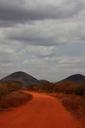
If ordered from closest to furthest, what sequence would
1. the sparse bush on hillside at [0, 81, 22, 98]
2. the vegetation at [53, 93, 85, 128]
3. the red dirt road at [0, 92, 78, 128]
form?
the red dirt road at [0, 92, 78, 128]
the vegetation at [53, 93, 85, 128]
the sparse bush on hillside at [0, 81, 22, 98]

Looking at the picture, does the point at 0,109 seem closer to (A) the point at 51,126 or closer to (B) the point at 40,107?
(B) the point at 40,107

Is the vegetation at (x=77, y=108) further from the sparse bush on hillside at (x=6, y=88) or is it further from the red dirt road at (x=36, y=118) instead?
the sparse bush on hillside at (x=6, y=88)

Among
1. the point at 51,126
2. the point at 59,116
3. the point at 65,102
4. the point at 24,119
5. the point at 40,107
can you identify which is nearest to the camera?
the point at 51,126

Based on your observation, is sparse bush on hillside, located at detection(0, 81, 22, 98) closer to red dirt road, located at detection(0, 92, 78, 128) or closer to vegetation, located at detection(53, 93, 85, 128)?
vegetation, located at detection(53, 93, 85, 128)

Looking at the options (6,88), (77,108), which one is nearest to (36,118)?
(77,108)

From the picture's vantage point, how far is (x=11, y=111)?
24797mm

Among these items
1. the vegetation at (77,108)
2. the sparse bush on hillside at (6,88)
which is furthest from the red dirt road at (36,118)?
the sparse bush on hillside at (6,88)

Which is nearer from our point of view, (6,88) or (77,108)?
(77,108)

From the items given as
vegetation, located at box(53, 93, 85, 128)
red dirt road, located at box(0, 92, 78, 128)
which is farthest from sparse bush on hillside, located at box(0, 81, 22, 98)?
red dirt road, located at box(0, 92, 78, 128)

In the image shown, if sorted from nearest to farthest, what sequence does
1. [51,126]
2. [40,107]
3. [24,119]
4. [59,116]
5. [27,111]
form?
[51,126] → [24,119] → [59,116] → [27,111] → [40,107]

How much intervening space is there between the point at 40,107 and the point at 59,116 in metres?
3.95

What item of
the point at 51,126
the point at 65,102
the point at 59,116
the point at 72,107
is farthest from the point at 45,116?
the point at 65,102

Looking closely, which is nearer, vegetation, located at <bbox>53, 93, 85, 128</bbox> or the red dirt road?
the red dirt road

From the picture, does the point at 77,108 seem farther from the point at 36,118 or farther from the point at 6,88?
the point at 6,88
